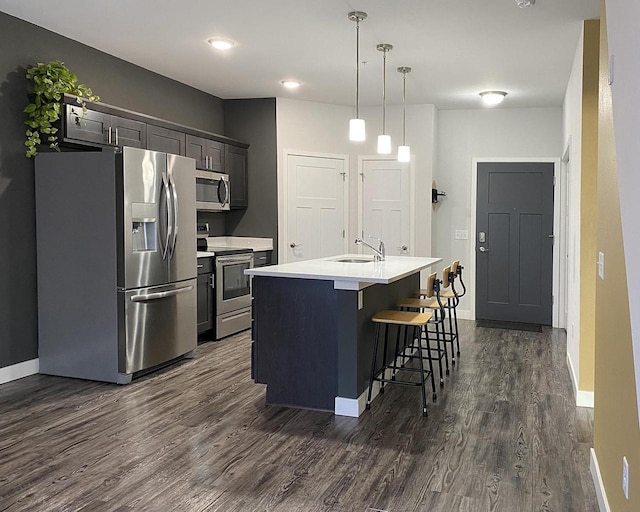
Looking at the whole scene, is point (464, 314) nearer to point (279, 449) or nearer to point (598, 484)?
point (279, 449)

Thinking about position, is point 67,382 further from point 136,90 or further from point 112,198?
point 136,90

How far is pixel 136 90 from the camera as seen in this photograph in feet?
18.5

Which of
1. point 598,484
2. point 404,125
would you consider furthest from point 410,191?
point 598,484

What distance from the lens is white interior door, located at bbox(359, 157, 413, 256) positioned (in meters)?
7.45

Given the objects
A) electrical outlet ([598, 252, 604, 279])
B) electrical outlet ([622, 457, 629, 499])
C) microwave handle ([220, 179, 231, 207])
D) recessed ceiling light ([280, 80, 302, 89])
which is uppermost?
recessed ceiling light ([280, 80, 302, 89])

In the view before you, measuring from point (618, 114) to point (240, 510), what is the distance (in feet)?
7.11

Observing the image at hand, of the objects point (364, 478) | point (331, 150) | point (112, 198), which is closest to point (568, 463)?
point (364, 478)

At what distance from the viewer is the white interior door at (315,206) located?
7109mm

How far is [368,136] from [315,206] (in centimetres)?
118

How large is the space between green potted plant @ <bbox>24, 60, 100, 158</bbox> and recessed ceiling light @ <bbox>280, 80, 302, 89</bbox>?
2.27m

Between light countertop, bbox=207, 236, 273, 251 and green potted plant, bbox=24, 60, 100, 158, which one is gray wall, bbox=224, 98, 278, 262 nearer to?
light countertop, bbox=207, 236, 273, 251

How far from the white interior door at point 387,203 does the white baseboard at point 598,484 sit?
15.3 feet

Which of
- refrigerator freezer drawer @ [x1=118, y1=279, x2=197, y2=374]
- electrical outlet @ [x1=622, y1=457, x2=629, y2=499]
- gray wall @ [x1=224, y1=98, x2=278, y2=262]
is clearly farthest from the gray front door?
electrical outlet @ [x1=622, y1=457, x2=629, y2=499]

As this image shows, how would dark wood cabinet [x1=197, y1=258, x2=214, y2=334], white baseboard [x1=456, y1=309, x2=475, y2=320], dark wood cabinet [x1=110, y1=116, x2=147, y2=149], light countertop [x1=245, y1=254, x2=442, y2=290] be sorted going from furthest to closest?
white baseboard [x1=456, y1=309, x2=475, y2=320] < dark wood cabinet [x1=197, y1=258, x2=214, y2=334] < dark wood cabinet [x1=110, y1=116, x2=147, y2=149] < light countertop [x1=245, y1=254, x2=442, y2=290]
